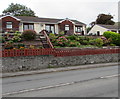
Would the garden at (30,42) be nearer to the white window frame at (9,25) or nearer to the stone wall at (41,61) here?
the stone wall at (41,61)

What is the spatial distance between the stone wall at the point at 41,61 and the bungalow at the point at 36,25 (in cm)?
1445

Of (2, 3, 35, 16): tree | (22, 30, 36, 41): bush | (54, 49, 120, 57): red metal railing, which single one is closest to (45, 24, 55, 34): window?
(22, 30, 36, 41): bush

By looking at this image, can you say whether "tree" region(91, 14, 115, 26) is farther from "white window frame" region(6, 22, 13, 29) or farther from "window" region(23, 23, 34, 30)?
"white window frame" region(6, 22, 13, 29)

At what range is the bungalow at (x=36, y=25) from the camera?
34312 mm

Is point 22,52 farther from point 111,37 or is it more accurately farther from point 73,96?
point 111,37

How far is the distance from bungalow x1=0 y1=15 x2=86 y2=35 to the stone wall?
47.4 feet

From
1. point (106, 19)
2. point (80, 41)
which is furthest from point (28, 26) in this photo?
point (106, 19)

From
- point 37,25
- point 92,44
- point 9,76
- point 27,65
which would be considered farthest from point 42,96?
point 37,25

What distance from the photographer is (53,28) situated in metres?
39.4

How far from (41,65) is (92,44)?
37.9 feet

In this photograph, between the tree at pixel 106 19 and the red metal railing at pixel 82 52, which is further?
the tree at pixel 106 19

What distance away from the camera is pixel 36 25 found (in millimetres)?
37219

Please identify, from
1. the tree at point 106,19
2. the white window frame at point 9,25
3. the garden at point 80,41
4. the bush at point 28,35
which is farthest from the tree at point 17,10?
the bush at point 28,35

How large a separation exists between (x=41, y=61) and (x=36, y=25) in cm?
2284
